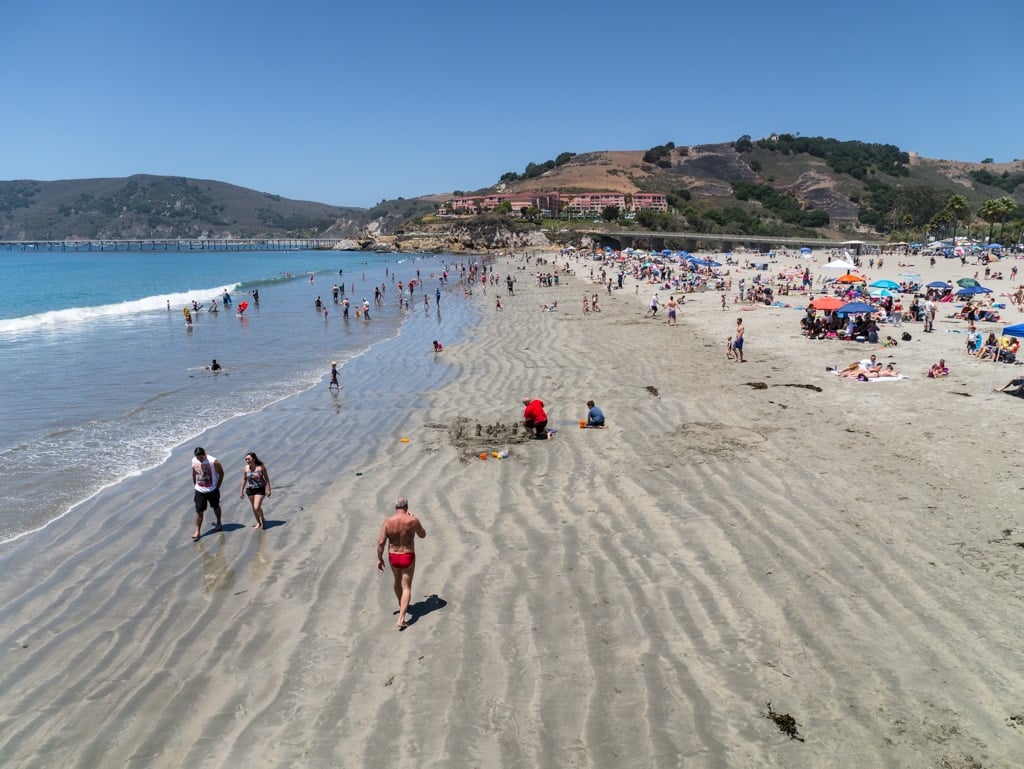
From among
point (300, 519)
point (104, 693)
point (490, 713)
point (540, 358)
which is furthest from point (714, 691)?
point (540, 358)

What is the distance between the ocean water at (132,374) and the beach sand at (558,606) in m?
1.38

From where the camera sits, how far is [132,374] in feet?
63.7

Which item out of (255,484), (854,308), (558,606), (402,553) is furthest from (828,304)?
(402,553)

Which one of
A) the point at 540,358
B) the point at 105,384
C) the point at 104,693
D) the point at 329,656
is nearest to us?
the point at 104,693

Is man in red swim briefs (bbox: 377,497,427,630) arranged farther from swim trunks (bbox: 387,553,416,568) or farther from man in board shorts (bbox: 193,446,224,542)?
man in board shorts (bbox: 193,446,224,542)

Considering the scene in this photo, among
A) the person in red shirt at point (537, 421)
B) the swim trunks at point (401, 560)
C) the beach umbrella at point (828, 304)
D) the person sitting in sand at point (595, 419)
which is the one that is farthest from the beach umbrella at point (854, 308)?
the swim trunks at point (401, 560)

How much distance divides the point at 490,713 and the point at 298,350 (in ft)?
69.1

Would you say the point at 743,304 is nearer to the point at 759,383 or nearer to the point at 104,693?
the point at 759,383

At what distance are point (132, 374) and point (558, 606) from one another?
17.7 m

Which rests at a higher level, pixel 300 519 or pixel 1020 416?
pixel 1020 416

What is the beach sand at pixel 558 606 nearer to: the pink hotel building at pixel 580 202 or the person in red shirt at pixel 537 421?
the person in red shirt at pixel 537 421

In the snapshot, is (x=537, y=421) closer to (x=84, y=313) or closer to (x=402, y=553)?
(x=402, y=553)

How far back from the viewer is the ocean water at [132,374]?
11000 mm

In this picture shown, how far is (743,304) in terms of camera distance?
32344 millimetres
